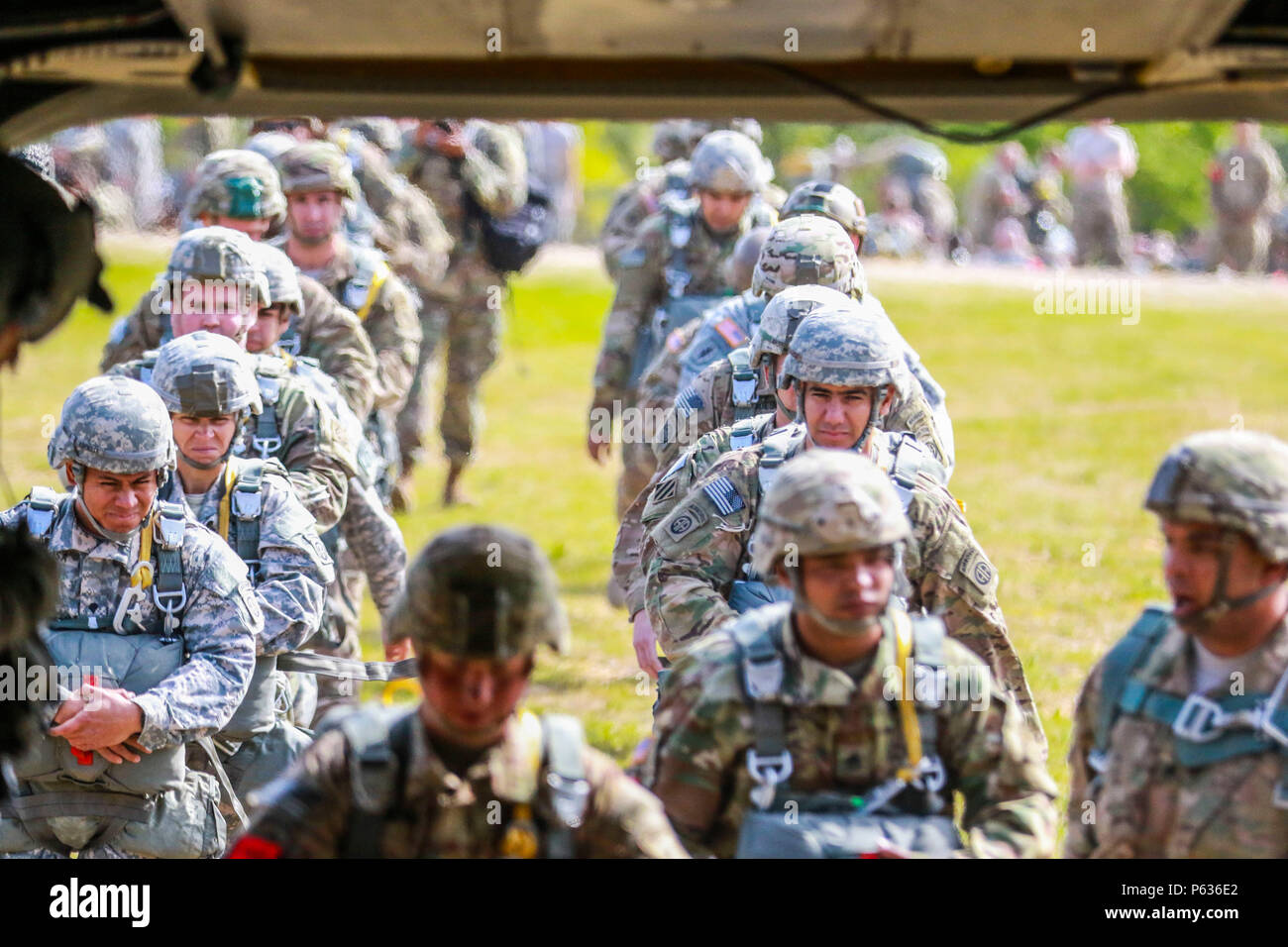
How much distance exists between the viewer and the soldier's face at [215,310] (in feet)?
31.4

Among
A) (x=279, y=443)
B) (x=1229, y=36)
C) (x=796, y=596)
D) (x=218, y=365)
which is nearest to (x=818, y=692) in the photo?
(x=796, y=596)

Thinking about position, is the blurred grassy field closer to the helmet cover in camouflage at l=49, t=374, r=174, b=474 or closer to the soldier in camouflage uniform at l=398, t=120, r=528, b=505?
the soldier in camouflage uniform at l=398, t=120, r=528, b=505

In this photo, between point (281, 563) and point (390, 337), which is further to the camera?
point (390, 337)

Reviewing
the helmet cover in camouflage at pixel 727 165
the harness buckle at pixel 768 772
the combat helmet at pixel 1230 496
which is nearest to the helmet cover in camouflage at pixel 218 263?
the helmet cover in camouflage at pixel 727 165

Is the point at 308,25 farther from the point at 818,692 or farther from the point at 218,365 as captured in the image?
the point at 218,365

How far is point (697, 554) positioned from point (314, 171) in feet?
16.5

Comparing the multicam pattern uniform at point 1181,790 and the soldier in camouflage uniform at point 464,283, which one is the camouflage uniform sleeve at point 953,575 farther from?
the soldier in camouflage uniform at point 464,283

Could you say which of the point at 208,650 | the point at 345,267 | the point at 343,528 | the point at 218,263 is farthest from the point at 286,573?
the point at 345,267

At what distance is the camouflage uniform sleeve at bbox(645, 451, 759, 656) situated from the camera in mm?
7676

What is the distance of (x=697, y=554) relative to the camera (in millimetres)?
7758

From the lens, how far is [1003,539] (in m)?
18.2

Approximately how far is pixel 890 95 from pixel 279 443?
14.5 ft

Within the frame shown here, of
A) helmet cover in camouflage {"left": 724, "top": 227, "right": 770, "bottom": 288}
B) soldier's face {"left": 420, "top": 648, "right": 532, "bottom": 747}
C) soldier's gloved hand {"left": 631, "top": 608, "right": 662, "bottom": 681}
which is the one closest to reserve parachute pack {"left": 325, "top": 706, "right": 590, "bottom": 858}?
soldier's face {"left": 420, "top": 648, "right": 532, "bottom": 747}

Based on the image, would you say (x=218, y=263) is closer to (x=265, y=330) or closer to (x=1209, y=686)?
(x=265, y=330)
